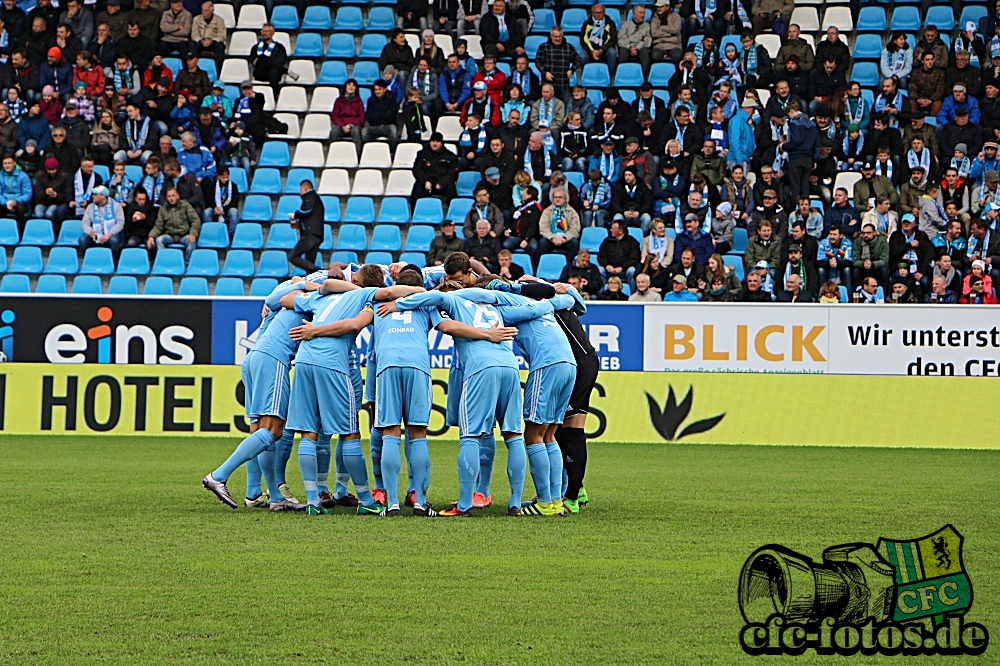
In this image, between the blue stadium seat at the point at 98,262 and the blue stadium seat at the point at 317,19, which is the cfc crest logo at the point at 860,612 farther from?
the blue stadium seat at the point at 317,19

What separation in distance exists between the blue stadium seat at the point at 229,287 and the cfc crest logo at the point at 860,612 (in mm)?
15845

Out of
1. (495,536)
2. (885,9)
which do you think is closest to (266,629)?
(495,536)

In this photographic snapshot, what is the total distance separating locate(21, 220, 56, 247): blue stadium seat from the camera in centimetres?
2377

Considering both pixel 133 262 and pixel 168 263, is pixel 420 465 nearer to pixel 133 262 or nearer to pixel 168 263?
pixel 168 263

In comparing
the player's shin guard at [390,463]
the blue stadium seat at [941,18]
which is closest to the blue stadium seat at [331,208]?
the blue stadium seat at [941,18]

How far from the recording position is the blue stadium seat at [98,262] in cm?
2317

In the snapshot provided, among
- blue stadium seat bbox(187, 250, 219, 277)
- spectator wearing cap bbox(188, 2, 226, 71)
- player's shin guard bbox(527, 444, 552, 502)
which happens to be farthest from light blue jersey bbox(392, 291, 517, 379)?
spectator wearing cap bbox(188, 2, 226, 71)

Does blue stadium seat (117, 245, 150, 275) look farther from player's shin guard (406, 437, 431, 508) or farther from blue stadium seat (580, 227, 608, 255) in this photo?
player's shin guard (406, 437, 431, 508)

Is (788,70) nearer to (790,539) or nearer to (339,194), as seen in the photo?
(339,194)

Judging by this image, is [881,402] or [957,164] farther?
[957,164]

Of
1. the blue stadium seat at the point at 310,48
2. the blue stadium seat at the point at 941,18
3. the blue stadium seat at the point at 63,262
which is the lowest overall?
the blue stadium seat at the point at 63,262

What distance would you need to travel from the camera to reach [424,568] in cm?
869

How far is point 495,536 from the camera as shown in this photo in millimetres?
10219

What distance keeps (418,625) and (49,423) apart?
1417 centimetres
